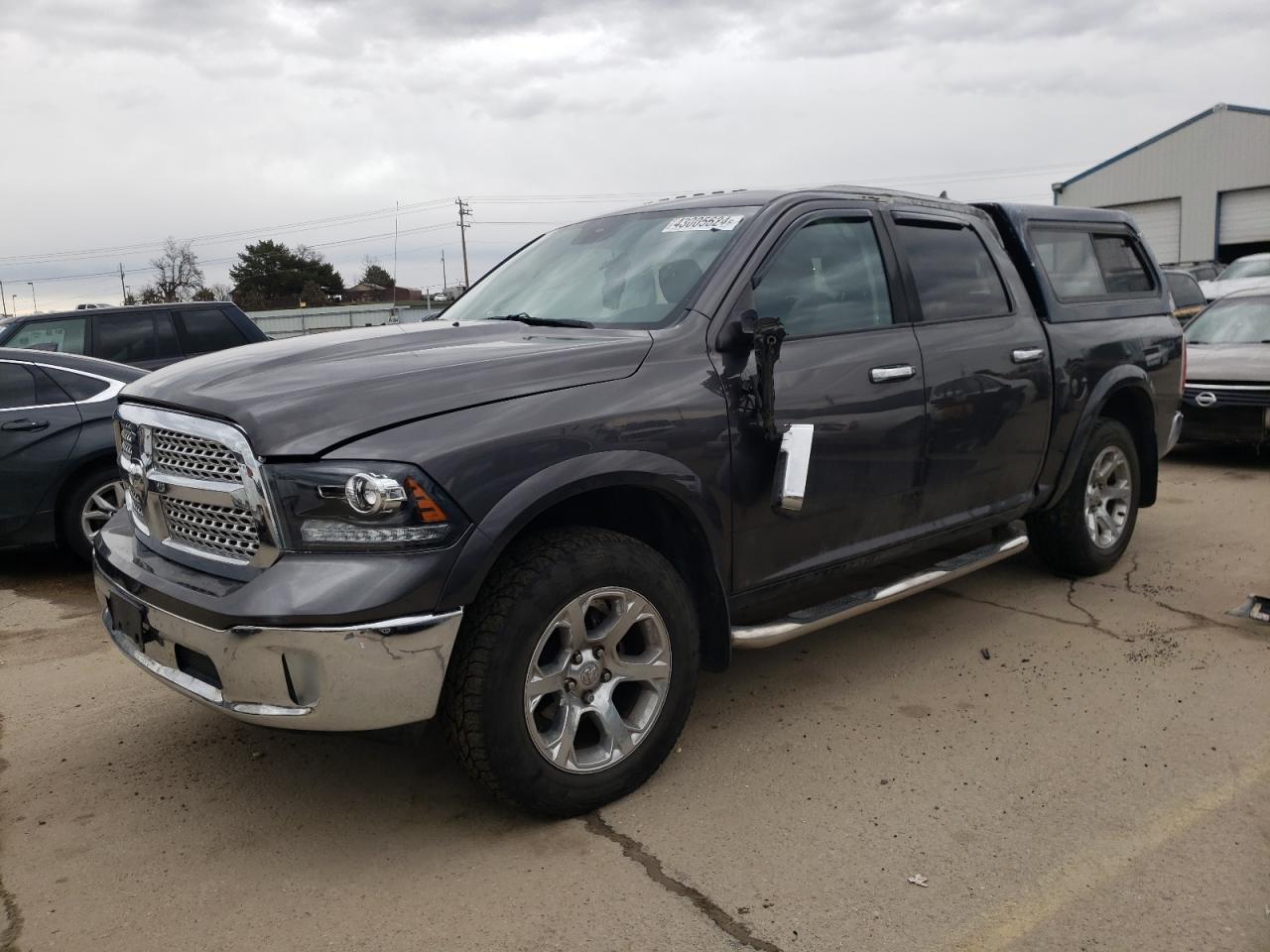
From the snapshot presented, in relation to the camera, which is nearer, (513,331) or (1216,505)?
(513,331)

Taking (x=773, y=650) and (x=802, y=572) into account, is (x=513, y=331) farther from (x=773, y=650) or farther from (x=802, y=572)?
(x=773, y=650)

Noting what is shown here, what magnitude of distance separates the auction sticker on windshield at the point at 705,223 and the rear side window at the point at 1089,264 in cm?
196

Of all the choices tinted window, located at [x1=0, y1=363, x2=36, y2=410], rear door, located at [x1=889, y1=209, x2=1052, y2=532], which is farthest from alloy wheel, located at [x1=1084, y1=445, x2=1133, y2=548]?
tinted window, located at [x1=0, y1=363, x2=36, y2=410]

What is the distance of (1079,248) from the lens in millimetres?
5379

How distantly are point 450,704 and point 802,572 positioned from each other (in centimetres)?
145

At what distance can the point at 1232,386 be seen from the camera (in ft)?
28.3

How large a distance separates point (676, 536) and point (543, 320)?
1027 mm

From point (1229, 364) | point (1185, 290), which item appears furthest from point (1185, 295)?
point (1229, 364)

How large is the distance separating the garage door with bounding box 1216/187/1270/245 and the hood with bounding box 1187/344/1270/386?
30116 mm

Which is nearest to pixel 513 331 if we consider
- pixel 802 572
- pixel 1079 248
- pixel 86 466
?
pixel 802 572

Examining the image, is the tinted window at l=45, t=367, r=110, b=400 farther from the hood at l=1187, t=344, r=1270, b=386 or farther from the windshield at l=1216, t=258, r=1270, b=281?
the windshield at l=1216, t=258, r=1270, b=281

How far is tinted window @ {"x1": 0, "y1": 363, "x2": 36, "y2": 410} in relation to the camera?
6129mm

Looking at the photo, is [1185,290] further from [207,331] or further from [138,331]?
[138,331]

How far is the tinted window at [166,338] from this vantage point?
977 cm
